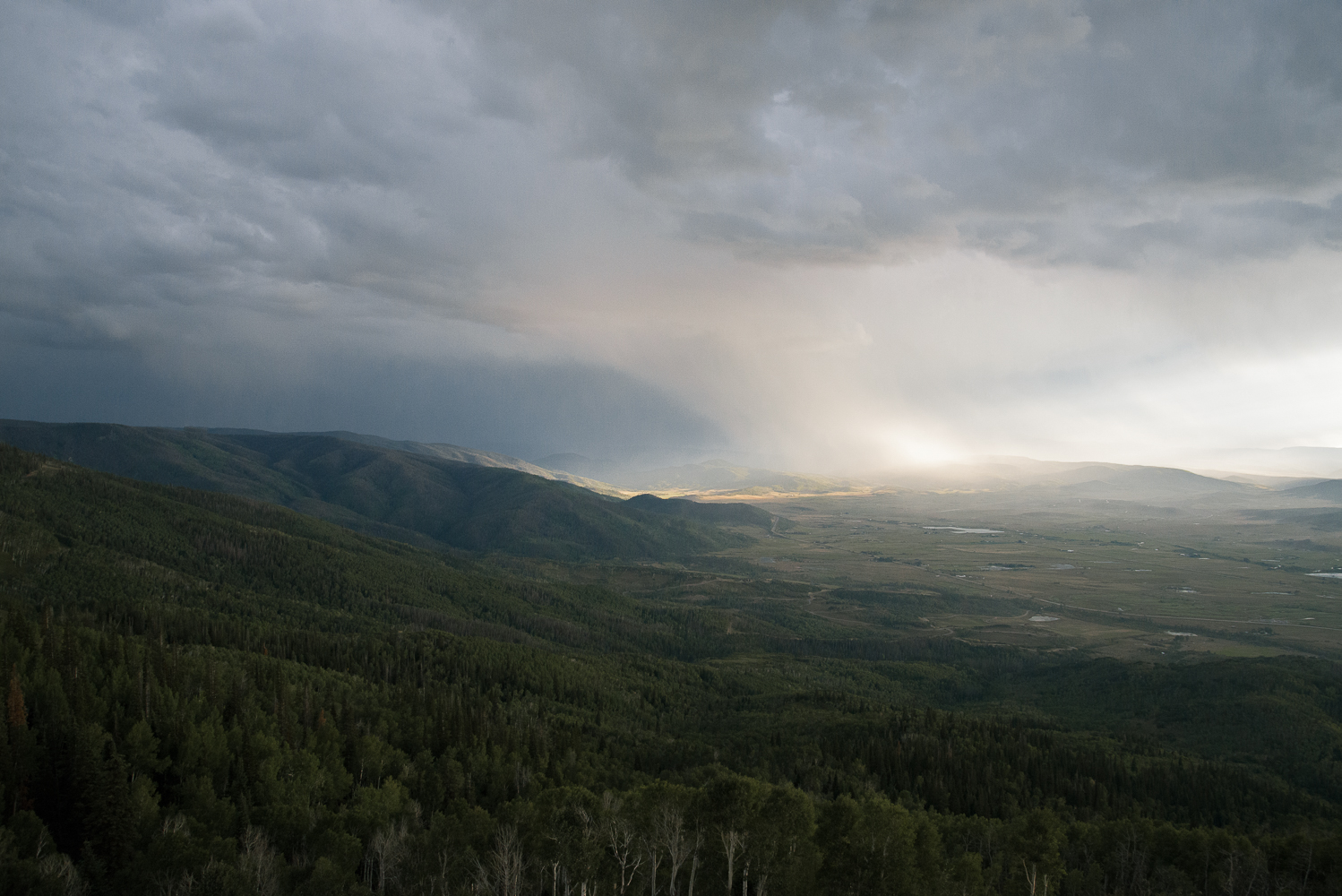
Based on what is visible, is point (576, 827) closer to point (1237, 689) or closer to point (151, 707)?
point (151, 707)

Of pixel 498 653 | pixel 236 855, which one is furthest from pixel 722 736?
pixel 236 855

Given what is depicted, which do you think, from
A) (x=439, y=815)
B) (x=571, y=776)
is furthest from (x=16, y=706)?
(x=571, y=776)

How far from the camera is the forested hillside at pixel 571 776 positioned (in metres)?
60.8

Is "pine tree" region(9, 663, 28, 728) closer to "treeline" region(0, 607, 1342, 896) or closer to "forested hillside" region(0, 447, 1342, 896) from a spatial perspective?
"treeline" region(0, 607, 1342, 896)

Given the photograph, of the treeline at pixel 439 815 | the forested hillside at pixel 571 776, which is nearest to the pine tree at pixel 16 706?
the treeline at pixel 439 815

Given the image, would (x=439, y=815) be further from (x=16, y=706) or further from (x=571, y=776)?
(x=16, y=706)

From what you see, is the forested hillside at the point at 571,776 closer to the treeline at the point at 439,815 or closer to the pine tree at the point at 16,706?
the treeline at the point at 439,815

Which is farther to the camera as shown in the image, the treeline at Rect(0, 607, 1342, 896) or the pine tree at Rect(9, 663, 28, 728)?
the pine tree at Rect(9, 663, 28, 728)

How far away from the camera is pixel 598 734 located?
150m

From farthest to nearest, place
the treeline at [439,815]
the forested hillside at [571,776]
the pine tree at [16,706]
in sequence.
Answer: the pine tree at [16,706] < the forested hillside at [571,776] < the treeline at [439,815]

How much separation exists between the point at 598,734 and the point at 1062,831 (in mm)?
93345

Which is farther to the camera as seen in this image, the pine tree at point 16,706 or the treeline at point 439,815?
the pine tree at point 16,706

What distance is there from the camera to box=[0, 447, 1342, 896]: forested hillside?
200ft

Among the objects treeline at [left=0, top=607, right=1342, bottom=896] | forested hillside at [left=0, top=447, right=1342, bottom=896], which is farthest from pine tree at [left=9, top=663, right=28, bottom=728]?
forested hillside at [left=0, top=447, right=1342, bottom=896]
